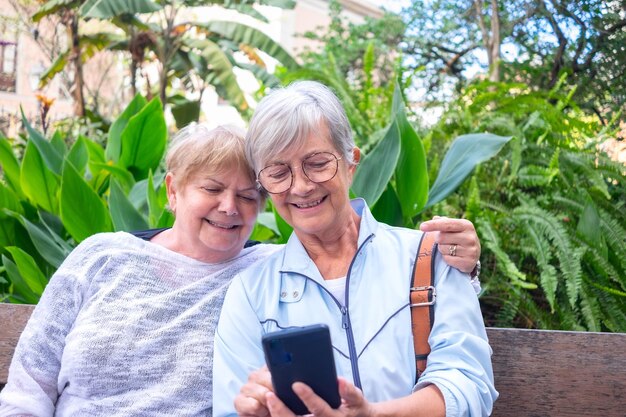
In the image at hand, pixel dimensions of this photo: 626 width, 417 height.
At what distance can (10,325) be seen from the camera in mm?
2479

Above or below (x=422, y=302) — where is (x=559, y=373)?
below

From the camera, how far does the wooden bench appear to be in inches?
82.3

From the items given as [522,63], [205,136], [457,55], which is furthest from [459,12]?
[205,136]

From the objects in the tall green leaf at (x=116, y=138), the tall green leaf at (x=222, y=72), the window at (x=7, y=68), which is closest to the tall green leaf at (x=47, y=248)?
the tall green leaf at (x=116, y=138)

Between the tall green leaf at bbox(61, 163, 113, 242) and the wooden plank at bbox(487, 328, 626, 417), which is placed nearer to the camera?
the wooden plank at bbox(487, 328, 626, 417)

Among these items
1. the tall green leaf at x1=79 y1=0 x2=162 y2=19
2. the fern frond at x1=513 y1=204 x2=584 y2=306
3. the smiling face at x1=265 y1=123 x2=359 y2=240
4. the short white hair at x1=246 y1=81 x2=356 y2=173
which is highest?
the tall green leaf at x1=79 y1=0 x2=162 y2=19

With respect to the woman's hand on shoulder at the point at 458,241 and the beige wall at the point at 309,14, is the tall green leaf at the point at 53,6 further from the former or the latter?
the beige wall at the point at 309,14

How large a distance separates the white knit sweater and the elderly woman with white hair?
0.21 m

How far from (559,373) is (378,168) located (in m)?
0.90

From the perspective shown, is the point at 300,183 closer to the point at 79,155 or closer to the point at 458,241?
the point at 458,241

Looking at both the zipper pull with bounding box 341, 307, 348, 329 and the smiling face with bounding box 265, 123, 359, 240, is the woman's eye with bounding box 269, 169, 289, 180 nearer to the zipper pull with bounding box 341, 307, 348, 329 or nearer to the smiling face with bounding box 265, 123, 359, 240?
the smiling face with bounding box 265, 123, 359, 240

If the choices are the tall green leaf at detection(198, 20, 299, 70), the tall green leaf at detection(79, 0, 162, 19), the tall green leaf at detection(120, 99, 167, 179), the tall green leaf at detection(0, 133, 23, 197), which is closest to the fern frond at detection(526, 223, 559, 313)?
the tall green leaf at detection(120, 99, 167, 179)

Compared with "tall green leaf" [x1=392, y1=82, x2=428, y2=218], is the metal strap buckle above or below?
below

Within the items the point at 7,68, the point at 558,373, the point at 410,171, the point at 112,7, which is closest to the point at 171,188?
the point at 410,171
